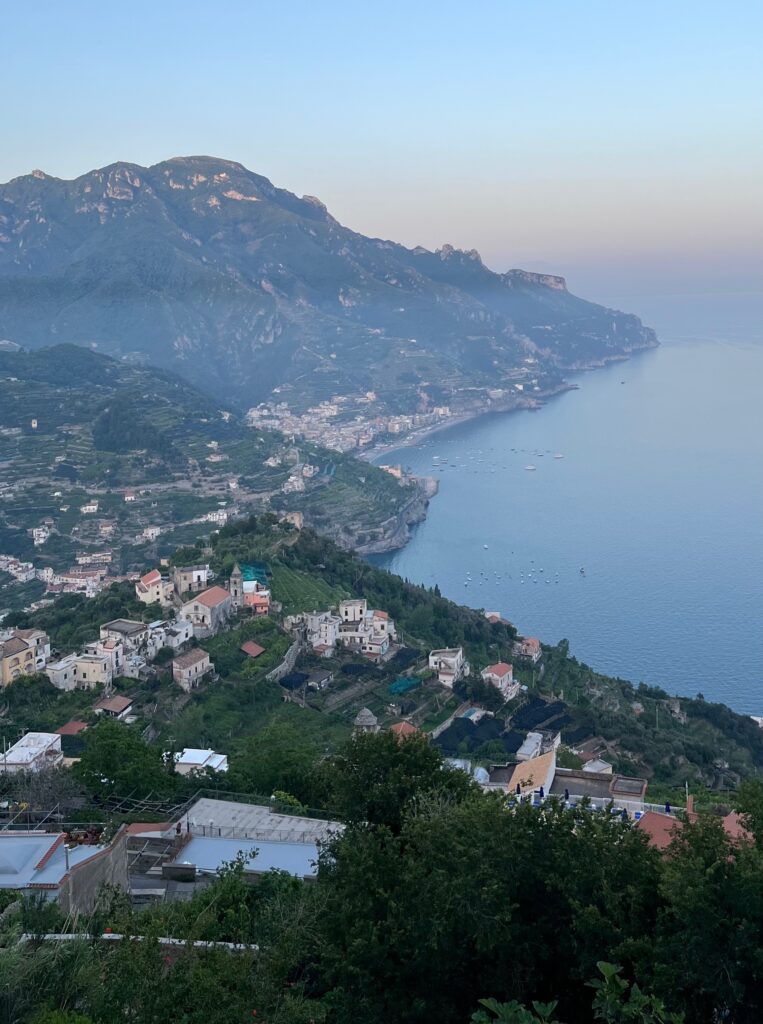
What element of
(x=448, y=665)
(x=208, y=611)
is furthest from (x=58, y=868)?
(x=448, y=665)

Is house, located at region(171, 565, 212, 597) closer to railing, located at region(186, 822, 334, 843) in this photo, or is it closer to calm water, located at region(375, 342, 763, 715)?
railing, located at region(186, 822, 334, 843)

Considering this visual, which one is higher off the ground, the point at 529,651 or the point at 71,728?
the point at 71,728

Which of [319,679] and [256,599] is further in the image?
[256,599]

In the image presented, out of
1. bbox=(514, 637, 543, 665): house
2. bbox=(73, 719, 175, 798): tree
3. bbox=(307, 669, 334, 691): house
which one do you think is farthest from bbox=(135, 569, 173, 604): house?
bbox=(73, 719, 175, 798): tree

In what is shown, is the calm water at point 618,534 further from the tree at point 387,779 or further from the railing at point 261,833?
the tree at point 387,779

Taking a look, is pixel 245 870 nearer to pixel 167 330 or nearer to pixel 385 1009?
pixel 385 1009

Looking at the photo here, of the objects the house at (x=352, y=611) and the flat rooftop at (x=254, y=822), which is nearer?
the flat rooftop at (x=254, y=822)

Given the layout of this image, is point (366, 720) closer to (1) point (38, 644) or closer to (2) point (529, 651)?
(1) point (38, 644)

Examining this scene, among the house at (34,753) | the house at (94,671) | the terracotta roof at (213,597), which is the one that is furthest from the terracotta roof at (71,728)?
the terracotta roof at (213,597)
